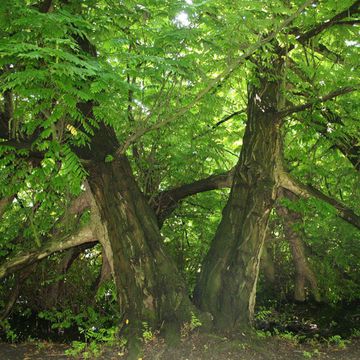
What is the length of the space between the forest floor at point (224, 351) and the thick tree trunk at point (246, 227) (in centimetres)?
34

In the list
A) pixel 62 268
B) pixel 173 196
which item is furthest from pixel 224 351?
pixel 62 268

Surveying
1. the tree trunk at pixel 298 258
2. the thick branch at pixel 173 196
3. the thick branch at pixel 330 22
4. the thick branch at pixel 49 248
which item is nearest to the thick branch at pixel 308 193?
the thick branch at pixel 173 196

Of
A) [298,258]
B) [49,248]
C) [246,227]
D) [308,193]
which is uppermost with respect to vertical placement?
[308,193]

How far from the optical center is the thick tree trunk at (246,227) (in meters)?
5.60

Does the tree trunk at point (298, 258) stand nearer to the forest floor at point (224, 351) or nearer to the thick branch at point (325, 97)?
the thick branch at point (325, 97)

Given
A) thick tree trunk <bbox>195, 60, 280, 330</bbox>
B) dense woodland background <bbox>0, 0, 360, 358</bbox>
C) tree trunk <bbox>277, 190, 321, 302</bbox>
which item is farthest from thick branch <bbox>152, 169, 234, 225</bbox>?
tree trunk <bbox>277, 190, 321, 302</bbox>

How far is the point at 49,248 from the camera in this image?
6395 millimetres

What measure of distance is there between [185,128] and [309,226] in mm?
3046

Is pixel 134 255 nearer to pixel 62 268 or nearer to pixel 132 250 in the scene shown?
pixel 132 250

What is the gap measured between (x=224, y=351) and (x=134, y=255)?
159 centimetres

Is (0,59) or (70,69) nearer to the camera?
(70,69)

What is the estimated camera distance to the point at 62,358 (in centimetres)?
548

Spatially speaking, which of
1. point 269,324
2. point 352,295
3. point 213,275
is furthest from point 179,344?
point 352,295

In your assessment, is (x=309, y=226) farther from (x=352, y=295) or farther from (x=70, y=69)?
(x=70, y=69)
